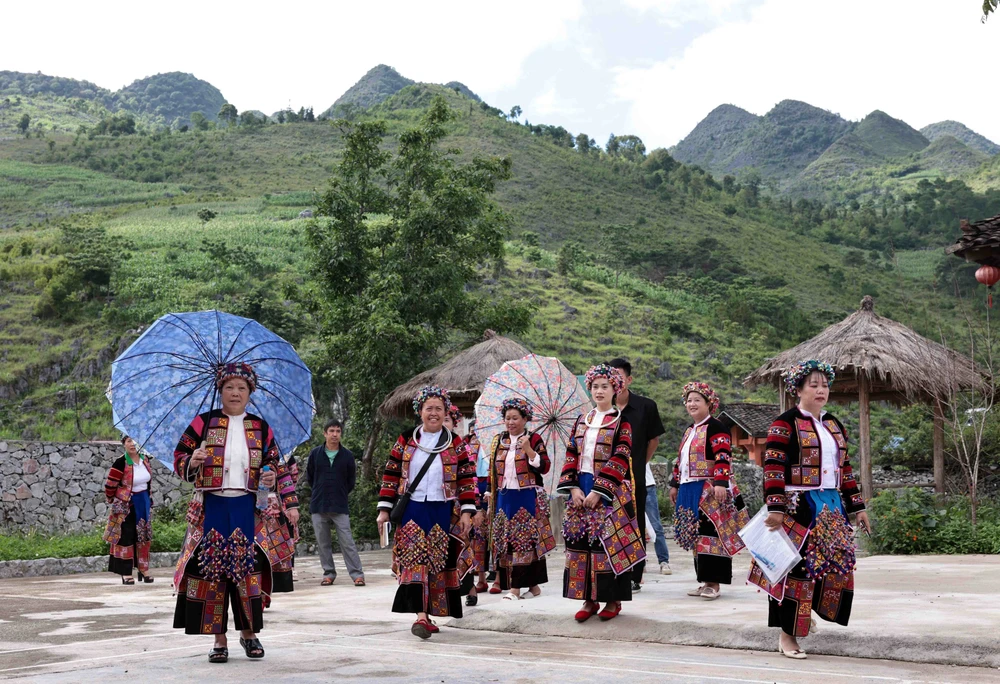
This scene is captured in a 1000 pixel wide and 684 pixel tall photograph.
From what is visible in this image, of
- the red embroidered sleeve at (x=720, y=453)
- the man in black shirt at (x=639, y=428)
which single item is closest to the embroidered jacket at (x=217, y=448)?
the man in black shirt at (x=639, y=428)

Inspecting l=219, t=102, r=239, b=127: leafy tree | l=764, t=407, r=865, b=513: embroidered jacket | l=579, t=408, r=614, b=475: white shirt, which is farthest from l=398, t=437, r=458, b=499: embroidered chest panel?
l=219, t=102, r=239, b=127: leafy tree

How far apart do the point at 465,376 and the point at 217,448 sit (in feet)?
35.2

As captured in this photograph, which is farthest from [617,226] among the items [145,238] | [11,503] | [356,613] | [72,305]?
[356,613]

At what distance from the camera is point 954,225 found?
76375mm

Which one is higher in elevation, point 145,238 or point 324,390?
point 145,238

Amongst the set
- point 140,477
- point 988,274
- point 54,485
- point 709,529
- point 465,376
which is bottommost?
point 709,529

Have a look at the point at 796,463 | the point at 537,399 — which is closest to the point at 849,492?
the point at 796,463

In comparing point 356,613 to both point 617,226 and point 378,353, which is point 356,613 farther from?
point 617,226

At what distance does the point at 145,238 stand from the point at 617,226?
105ft

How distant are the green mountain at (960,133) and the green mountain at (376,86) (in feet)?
301

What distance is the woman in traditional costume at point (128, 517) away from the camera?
39.7ft

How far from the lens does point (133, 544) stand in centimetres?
1213

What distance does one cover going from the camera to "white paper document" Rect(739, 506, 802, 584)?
595 cm

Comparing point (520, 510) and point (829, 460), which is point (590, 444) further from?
point (829, 460)
